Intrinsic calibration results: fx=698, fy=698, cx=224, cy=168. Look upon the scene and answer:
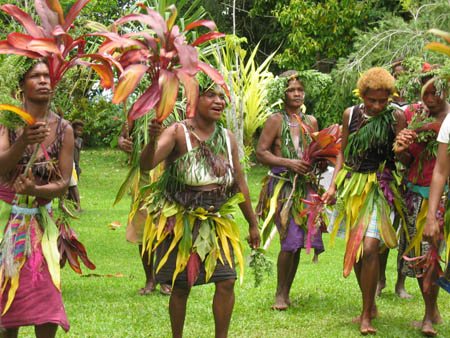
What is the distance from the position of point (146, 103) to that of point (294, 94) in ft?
13.0

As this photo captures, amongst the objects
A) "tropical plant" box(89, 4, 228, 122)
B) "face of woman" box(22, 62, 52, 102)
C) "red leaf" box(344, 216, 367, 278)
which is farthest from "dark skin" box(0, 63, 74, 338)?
"red leaf" box(344, 216, 367, 278)

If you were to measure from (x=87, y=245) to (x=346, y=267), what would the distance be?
6059 mm

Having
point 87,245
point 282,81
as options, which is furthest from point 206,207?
point 87,245

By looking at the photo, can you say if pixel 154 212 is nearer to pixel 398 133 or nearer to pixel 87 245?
pixel 398 133

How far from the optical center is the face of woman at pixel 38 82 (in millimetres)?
4102

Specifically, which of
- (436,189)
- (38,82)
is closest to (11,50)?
(38,82)

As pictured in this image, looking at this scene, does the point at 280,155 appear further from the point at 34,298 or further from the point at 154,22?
the point at 154,22

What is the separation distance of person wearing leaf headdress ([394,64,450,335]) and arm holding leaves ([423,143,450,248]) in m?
0.54

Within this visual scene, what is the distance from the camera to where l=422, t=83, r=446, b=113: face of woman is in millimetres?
5453

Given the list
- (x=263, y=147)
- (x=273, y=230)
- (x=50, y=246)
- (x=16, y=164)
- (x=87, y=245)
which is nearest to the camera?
(x=16, y=164)

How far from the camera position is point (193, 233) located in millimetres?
4883

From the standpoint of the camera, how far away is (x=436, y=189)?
4.70 metres

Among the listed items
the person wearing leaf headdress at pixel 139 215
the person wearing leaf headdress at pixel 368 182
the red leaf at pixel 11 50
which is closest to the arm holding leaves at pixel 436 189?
the person wearing leaf headdress at pixel 368 182

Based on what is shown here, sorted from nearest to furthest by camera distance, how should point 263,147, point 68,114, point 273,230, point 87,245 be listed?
point 68,114 → point 263,147 → point 273,230 → point 87,245
